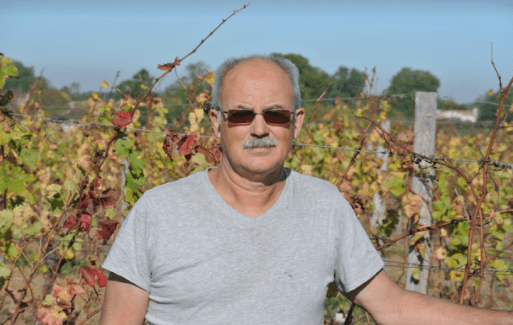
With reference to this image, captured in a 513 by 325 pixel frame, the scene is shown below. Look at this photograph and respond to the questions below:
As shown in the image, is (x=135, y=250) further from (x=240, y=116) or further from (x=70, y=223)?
(x=70, y=223)

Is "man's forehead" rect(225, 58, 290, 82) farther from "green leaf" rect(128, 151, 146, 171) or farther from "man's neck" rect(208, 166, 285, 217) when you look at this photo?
"green leaf" rect(128, 151, 146, 171)

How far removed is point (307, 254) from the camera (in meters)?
1.37

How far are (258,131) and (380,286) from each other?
0.61 metres

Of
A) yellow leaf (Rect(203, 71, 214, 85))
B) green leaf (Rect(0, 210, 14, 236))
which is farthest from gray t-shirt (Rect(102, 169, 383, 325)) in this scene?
yellow leaf (Rect(203, 71, 214, 85))

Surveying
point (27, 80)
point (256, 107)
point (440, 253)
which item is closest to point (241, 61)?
point (256, 107)

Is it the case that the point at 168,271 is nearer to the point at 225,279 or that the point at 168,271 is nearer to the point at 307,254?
the point at 225,279

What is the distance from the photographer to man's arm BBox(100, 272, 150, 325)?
1305 millimetres

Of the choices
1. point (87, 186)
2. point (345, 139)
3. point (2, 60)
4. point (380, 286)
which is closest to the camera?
point (380, 286)

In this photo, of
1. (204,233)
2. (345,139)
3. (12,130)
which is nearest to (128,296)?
(204,233)

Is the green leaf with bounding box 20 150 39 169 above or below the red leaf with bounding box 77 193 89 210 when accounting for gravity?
above

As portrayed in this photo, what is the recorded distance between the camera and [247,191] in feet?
4.77

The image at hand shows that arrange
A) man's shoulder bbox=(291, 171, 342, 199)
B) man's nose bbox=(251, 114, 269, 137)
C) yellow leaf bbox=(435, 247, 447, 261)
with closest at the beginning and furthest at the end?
man's nose bbox=(251, 114, 269, 137), man's shoulder bbox=(291, 171, 342, 199), yellow leaf bbox=(435, 247, 447, 261)

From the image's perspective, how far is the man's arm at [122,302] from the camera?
4.28ft

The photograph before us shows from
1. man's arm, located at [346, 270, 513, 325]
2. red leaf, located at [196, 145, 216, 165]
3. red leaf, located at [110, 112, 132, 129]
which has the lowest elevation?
man's arm, located at [346, 270, 513, 325]
